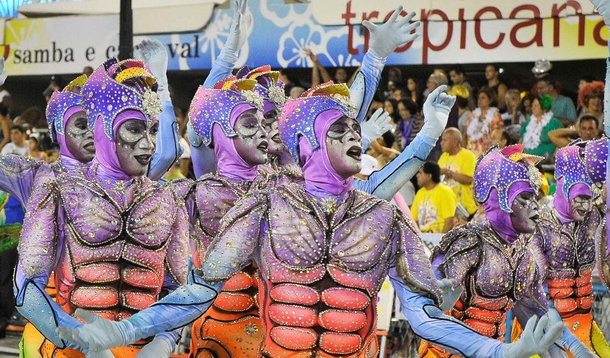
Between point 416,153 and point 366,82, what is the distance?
92 cm

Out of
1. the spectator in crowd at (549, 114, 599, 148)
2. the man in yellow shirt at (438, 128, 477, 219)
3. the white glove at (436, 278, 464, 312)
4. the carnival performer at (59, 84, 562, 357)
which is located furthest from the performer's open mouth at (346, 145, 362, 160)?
the man in yellow shirt at (438, 128, 477, 219)

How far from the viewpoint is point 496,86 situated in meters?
13.5

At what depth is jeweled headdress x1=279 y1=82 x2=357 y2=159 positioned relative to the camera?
5.30 meters

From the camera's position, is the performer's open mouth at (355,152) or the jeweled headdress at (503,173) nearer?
the performer's open mouth at (355,152)

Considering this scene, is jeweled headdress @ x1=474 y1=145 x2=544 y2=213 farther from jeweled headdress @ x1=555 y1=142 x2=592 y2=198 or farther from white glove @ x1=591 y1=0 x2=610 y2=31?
white glove @ x1=591 y1=0 x2=610 y2=31

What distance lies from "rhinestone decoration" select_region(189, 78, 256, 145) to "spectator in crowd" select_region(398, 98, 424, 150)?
6.55 metres

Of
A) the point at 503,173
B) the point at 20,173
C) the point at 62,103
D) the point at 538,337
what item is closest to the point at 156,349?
the point at 538,337

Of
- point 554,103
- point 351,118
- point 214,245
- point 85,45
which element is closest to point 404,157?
point 351,118

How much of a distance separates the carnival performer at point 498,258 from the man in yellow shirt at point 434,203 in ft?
13.3

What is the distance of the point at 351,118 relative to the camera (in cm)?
533

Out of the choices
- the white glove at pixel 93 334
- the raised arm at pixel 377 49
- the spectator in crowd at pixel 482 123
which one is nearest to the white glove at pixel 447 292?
the white glove at pixel 93 334

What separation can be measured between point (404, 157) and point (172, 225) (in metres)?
1.36

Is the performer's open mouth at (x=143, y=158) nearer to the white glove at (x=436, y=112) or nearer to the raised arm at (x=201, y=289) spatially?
the raised arm at (x=201, y=289)

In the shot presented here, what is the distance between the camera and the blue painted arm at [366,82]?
7035 millimetres
